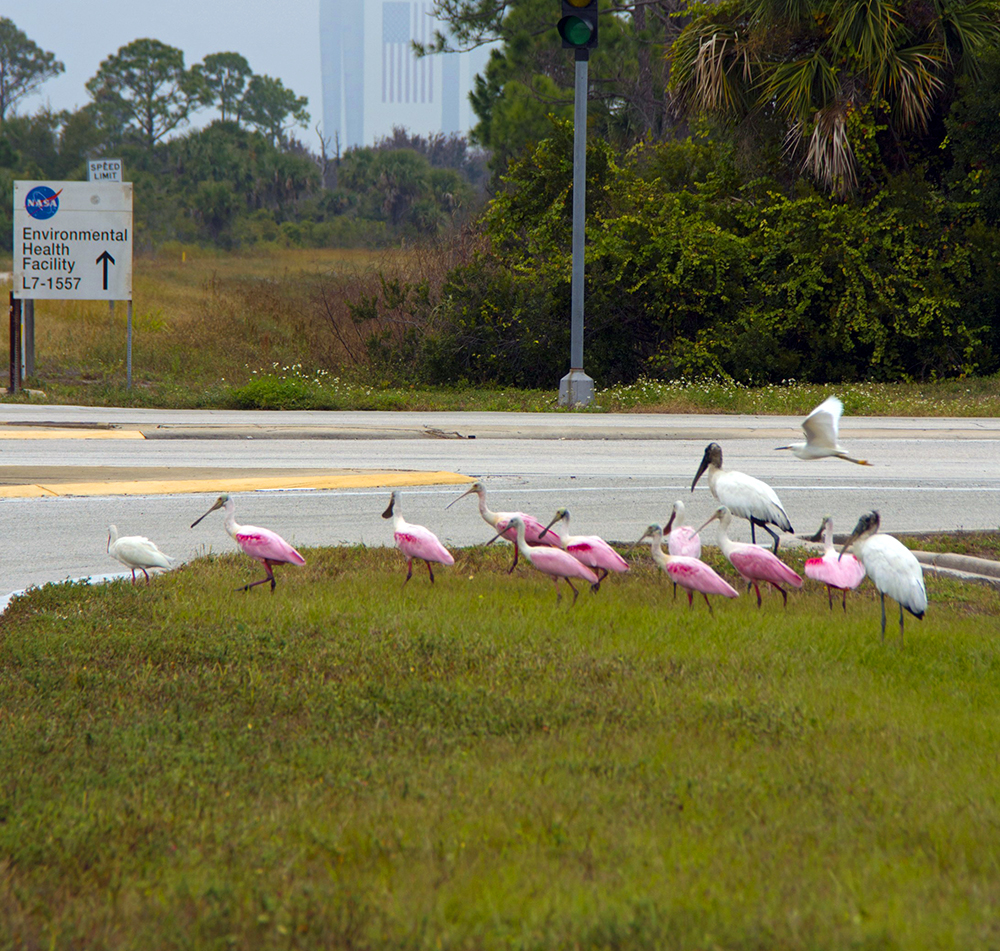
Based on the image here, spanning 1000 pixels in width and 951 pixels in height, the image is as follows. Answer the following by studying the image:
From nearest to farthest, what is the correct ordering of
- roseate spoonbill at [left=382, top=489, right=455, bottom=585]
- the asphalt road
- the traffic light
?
roseate spoonbill at [left=382, top=489, right=455, bottom=585]
the asphalt road
the traffic light

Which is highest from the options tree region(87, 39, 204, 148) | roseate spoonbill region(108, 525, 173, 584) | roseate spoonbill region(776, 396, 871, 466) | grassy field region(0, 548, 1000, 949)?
tree region(87, 39, 204, 148)

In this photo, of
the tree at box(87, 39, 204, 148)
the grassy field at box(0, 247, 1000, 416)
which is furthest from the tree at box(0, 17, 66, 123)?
the grassy field at box(0, 247, 1000, 416)

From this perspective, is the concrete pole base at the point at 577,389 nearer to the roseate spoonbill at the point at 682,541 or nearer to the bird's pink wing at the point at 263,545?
the roseate spoonbill at the point at 682,541

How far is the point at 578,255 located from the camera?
17.6 metres

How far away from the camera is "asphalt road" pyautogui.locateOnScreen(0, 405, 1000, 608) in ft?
Result: 28.6

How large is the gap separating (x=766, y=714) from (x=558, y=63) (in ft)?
103

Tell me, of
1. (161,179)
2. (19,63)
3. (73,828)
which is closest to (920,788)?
(73,828)

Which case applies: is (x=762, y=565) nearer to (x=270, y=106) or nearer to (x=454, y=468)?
(x=454, y=468)

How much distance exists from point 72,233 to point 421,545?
556 inches

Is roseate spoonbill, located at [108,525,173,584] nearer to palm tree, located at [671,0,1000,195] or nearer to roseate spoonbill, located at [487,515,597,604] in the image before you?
roseate spoonbill, located at [487,515,597,604]

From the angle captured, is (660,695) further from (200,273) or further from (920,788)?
(200,273)

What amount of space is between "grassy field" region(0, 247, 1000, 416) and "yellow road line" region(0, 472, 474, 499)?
6996 millimetres

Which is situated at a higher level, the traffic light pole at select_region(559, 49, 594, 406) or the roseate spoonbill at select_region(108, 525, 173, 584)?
the traffic light pole at select_region(559, 49, 594, 406)

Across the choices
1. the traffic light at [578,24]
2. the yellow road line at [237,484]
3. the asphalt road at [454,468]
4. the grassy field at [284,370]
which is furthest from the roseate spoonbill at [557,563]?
the grassy field at [284,370]
